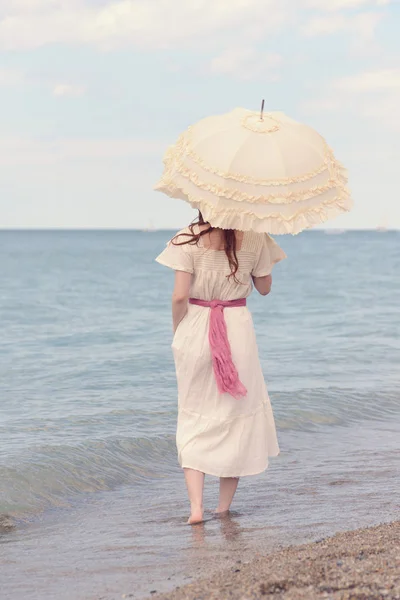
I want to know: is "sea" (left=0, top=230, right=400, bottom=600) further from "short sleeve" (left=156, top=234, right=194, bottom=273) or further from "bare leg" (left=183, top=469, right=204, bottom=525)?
"short sleeve" (left=156, top=234, right=194, bottom=273)

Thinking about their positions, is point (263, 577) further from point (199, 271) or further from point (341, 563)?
point (199, 271)

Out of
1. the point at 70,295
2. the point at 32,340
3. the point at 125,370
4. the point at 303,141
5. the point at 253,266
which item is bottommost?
the point at 70,295

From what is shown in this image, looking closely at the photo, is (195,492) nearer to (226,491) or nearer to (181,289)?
(226,491)

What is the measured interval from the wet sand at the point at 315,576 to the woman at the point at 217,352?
873 mm

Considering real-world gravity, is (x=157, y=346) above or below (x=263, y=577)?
below

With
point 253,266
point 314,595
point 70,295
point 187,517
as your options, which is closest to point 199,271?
point 253,266

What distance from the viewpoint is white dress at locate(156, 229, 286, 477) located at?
4609 mm

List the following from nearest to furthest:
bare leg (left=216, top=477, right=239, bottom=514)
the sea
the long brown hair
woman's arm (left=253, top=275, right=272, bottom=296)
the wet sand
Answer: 1. the wet sand
2. the sea
3. the long brown hair
4. woman's arm (left=253, top=275, right=272, bottom=296)
5. bare leg (left=216, top=477, right=239, bottom=514)

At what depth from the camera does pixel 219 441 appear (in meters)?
4.74

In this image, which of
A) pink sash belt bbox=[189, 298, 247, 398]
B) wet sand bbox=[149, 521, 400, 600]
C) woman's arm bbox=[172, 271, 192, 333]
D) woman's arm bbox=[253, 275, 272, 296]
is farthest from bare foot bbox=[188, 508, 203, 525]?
woman's arm bbox=[253, 275, 272, 296]

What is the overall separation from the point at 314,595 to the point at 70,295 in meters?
24.1

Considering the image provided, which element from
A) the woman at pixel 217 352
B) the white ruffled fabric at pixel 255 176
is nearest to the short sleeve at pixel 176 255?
the woman at pixel 217 352

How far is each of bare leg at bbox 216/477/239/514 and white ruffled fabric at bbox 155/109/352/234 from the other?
5.06ft

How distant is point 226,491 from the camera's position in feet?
16.3
